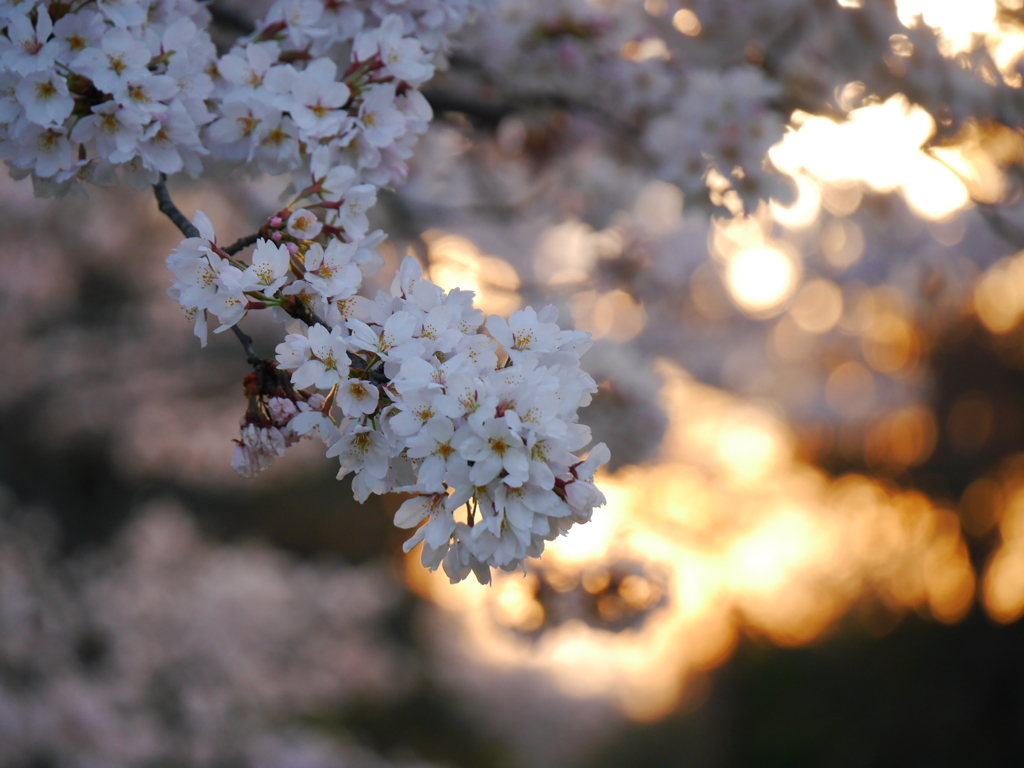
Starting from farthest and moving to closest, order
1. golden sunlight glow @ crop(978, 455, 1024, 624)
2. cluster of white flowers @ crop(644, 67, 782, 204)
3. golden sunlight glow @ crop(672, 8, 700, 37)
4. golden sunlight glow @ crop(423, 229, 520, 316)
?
1. golden sunlight glow @ crop(978, 455, 1024, 624)
2. golden sunlight glow @ crop(423, 229, 520, 316)
3. golden sunlight glow @ crop(672, 8, 700, 37)
4. cluster of white flowers @ crop(644, 67, 782, 204)

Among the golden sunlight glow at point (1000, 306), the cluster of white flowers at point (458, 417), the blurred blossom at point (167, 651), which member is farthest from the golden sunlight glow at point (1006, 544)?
the cluster of white flowers at point (458, 417)

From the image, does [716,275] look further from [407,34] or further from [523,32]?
[407,34]

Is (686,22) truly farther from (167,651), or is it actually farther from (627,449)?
(167,651)

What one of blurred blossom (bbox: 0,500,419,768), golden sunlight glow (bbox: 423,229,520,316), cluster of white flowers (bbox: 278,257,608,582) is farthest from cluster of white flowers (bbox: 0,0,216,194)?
blurred blossom (bbox: 0,500,419,768)

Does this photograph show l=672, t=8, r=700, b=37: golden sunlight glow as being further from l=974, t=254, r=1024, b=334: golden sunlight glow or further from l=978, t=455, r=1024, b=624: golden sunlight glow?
l=978, t=455, r=1024, b=624: golden sunlight glow

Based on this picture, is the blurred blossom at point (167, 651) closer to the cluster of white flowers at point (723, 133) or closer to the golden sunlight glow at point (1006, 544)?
the cluster of white flowers at point (723, 133)

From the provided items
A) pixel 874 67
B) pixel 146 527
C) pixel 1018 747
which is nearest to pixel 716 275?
pixel 874 67
